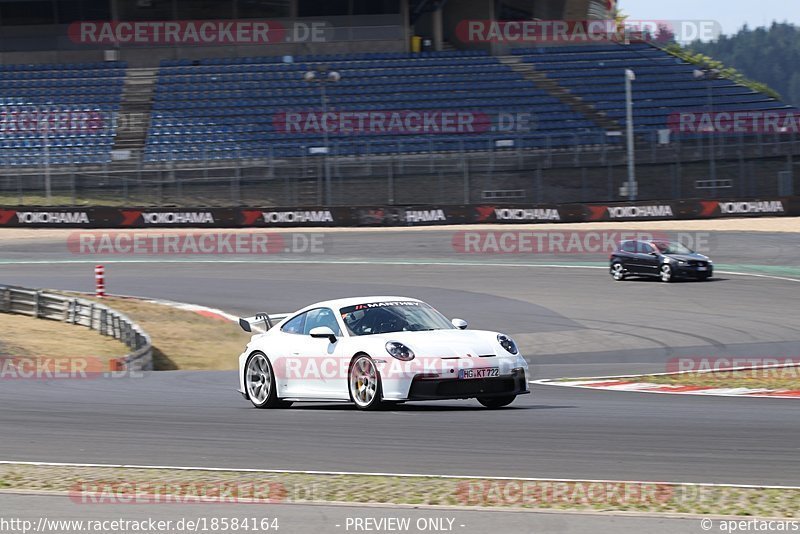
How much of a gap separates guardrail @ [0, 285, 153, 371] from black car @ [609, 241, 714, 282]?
1409 cm

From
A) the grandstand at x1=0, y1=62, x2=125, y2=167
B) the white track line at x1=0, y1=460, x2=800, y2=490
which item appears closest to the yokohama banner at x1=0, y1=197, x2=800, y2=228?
the grandstand at x1=0, y1=62, x2=125, y2=167

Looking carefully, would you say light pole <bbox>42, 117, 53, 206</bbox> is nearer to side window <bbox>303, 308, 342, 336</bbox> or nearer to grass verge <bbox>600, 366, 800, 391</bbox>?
grass verge <bbox>600, 366, 800, 391</bbox>

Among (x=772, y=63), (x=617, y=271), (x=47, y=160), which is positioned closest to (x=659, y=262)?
(x=617, y=271)

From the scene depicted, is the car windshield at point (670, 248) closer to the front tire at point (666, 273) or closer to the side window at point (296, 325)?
the front tire at point (666, 273)

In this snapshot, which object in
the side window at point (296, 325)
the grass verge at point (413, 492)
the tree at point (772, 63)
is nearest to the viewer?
the grass verge at point (413, 492)

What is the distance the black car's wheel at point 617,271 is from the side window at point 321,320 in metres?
20.4

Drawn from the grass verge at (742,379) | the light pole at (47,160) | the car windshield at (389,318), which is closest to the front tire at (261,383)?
the car windshield at (389,318)

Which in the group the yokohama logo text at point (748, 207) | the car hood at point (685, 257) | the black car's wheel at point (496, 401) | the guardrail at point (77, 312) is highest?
the yokohama logo text at point (748, 207)

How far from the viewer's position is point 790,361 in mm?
16859

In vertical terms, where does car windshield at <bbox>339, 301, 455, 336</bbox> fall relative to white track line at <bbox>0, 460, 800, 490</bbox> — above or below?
above

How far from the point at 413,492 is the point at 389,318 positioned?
14.8 feet

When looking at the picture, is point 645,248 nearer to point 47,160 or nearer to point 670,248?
point 670,248

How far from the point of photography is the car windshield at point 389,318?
1124 cm

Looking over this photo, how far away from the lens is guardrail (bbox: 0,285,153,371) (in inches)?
812
